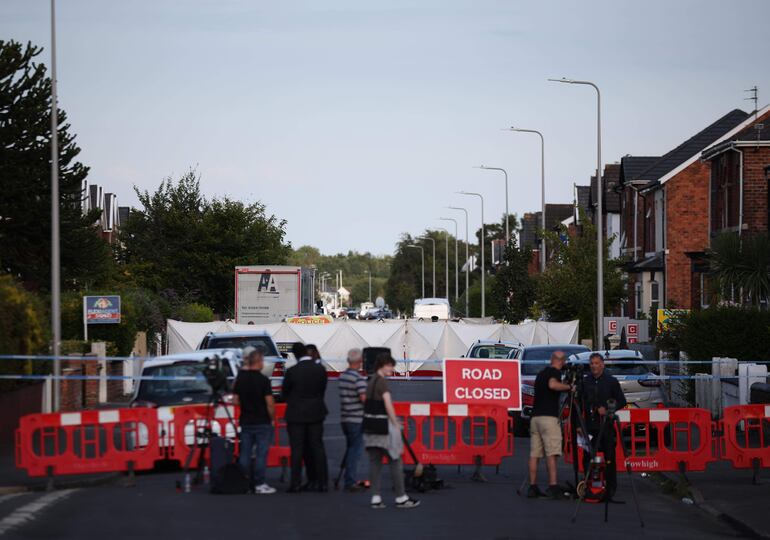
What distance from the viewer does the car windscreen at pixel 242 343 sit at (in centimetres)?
2606

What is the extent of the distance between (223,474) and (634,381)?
→ 919 centimetres

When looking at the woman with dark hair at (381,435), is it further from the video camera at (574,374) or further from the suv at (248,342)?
the suv at (248,342)

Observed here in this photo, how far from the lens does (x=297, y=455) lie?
1501 centimetres

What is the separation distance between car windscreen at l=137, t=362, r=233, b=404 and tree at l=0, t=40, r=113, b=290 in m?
14.7

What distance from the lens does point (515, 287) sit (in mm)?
55062

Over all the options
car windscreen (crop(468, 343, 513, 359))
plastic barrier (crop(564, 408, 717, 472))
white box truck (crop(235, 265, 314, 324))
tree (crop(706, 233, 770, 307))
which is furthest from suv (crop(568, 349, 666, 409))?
white box truck (crop(235, 265, 314, 324))

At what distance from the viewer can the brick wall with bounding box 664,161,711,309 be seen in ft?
151

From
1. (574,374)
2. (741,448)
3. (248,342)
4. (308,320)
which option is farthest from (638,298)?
(574,374)

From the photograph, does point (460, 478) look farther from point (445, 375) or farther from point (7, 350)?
point (7, 350)

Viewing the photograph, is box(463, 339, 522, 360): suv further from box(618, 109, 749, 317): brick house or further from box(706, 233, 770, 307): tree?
box(618, 109, 749, 317): brick house

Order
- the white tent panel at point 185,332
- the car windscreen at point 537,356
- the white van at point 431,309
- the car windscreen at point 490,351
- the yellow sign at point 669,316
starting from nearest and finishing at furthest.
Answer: the car windscreen at point 537,356, the car windscreen at point 490,351, the yellow sign at point 669,316, the white tent panel at point 185,332, the white van at point 431,309

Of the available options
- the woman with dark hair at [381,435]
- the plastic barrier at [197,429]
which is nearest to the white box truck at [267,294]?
the plastic barrier at [197,429]

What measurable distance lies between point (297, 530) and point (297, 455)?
3027 millimetres

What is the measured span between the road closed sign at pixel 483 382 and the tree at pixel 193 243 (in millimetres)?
39393
